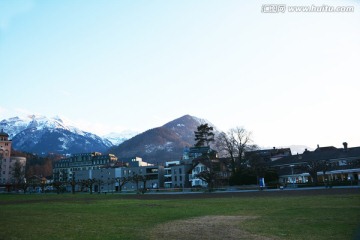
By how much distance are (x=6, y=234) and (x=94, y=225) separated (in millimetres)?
5237

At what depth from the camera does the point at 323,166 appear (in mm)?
79375

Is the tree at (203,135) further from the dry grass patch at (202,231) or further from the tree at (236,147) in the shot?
the dry grass patch at (202,231)

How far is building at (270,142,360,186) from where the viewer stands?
85562 mm

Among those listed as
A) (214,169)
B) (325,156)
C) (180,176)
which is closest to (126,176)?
(180,176)

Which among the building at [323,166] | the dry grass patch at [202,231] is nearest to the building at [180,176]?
the building at [323,166]

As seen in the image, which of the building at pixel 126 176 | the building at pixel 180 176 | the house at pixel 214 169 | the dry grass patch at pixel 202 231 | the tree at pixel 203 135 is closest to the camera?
the dry grass patch at pixel 202 231

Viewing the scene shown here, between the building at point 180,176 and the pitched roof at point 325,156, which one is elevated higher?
the pitched roof at point 325,156

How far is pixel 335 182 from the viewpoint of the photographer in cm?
6825

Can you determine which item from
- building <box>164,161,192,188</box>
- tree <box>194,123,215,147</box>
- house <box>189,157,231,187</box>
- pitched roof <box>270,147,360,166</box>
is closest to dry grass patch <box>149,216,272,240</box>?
house <box>189,157,231,187</box>

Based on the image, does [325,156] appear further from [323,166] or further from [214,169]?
[214,169]

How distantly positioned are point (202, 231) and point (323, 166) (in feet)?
228

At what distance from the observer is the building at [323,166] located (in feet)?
281

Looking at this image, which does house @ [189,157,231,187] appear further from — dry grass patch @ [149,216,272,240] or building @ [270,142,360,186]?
dry grass patch @ [149,216,272,240]

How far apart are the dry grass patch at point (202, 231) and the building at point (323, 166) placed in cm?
6390
